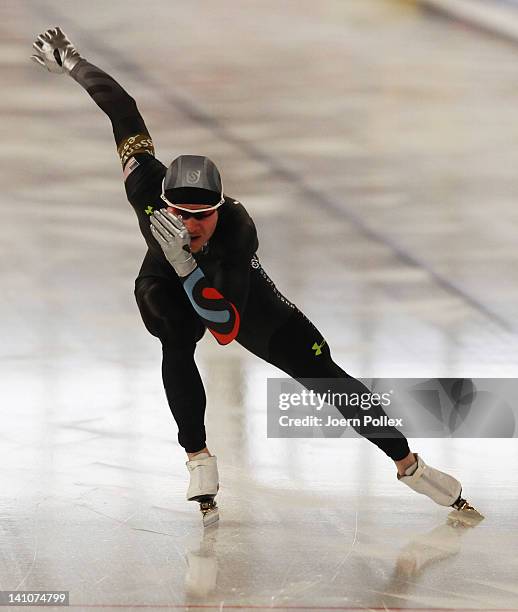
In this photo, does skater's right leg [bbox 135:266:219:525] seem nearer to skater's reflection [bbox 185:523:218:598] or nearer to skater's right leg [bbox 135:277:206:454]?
skater's right leg [bbox 135:277:206:454]

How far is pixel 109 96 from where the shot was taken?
121 inches

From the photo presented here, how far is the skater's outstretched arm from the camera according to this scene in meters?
3.02

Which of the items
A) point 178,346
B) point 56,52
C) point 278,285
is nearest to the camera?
point 178,346

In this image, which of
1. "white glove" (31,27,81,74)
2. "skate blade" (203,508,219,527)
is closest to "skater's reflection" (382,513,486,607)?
"skate blade" (203,508,219,527)

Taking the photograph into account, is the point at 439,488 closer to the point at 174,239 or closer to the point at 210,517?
the point at 210,517

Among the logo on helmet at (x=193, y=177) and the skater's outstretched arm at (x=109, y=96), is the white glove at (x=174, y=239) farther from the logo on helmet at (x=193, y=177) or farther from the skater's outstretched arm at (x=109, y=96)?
the skater's outstretched arm at (x=109, y=96)

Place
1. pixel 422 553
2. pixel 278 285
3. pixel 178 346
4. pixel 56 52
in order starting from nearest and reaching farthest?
pixel 422 553 → pixel 178 346 → pixel 56 52 → pixel 278 285

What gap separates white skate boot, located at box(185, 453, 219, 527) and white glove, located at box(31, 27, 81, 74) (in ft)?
4.50

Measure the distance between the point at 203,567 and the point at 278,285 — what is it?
2.44 metres

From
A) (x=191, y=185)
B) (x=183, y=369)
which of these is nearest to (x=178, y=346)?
(x=183, y=369)

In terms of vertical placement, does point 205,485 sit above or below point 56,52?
below

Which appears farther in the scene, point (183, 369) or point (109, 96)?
point (109, 96)

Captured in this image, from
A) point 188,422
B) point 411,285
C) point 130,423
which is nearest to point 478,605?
point 188,422

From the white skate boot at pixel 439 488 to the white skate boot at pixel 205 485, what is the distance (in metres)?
0.59
